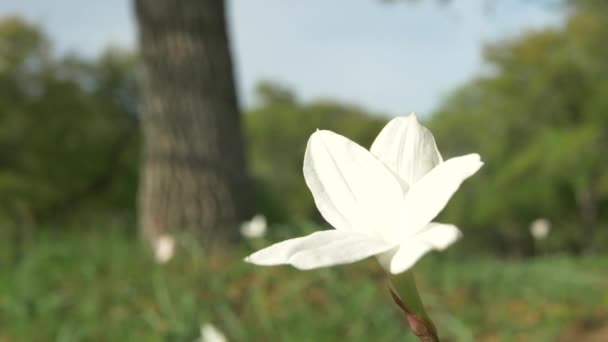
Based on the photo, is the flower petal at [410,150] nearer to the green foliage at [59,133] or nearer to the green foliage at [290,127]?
the green foliage at [59,133]

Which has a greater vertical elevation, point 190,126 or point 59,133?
point 190,126

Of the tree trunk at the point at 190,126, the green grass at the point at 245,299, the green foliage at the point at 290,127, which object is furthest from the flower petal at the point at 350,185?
the green foliage at the point at 290,127

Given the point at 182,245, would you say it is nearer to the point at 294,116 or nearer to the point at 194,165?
the point at 194,165

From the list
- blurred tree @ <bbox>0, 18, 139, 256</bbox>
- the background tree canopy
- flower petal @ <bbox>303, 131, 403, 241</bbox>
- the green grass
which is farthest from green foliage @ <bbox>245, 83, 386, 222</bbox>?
flower petal @ <bbox>303, 131, 403, 241</bbox>

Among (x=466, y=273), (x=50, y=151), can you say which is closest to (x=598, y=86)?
(x=50, y=151)

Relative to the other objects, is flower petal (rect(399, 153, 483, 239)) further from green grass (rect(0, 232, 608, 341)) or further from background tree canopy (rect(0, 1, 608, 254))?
background tree canopy (rect(0, 1, 608, 254))

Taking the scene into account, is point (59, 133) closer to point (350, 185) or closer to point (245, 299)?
point (245, 299)

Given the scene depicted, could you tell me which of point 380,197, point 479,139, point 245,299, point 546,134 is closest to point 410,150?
point 380,197
